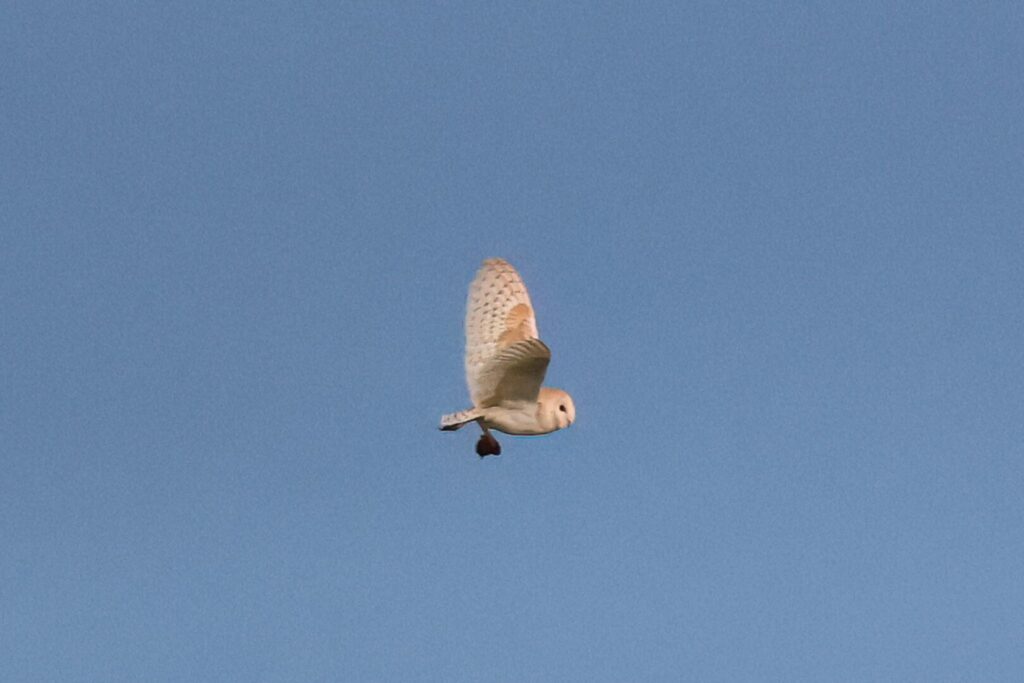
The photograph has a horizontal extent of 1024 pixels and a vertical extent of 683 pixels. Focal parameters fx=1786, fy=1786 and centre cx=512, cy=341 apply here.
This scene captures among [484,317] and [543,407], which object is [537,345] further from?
[484,317]

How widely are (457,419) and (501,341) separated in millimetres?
2717

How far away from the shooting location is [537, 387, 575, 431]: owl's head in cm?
3478

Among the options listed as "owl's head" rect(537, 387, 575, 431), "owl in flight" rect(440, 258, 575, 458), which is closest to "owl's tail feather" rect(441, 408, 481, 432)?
"owl in flight" rect(440, 258, 575, 458)

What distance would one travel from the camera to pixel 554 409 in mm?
34844

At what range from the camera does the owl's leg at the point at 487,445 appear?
35219 mm

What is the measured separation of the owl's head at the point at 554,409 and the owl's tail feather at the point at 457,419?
1244 millimetres

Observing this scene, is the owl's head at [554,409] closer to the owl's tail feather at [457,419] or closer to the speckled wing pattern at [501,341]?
the speckled wing pattern at [501,341]

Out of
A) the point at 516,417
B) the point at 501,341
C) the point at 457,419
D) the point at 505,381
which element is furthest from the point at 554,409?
the point at 501,341

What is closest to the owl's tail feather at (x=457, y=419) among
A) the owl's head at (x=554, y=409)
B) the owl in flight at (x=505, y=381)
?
the owl in flight at (x=505, y=381)

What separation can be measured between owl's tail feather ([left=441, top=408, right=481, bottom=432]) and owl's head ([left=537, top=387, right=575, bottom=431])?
1.24 m

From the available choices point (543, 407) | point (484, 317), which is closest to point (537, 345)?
point (543, 407)

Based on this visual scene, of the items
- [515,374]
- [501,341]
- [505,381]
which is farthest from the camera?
[501,341]

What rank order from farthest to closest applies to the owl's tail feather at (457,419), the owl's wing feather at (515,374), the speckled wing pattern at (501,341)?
the owl's tail feather at (457,419), the speckled wing pattern at (501,341), the owl's wing feather at (515,374)

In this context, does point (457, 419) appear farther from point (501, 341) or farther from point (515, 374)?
point (501, 341)
